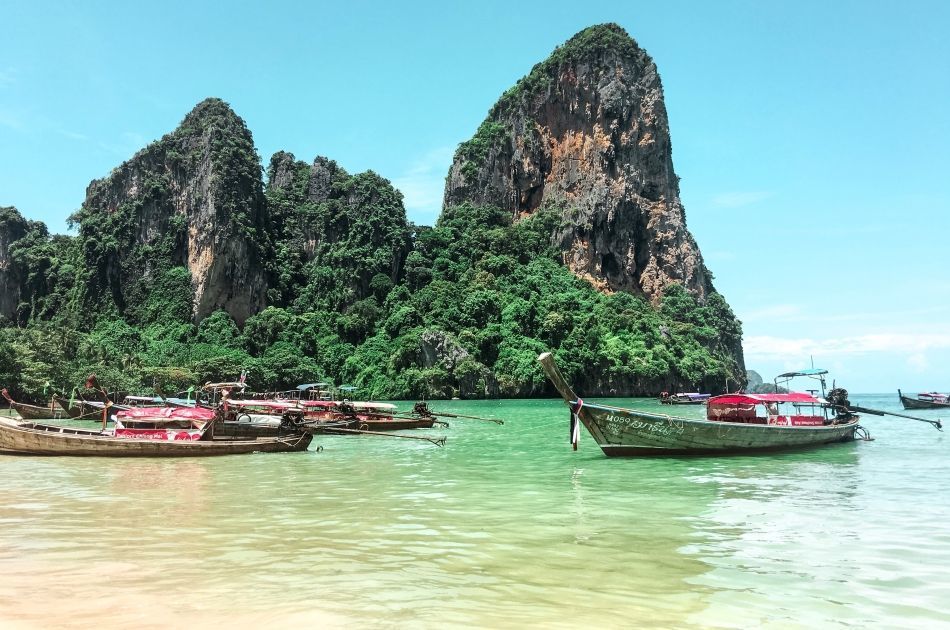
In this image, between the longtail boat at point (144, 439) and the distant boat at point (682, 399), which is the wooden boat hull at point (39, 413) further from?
the distant boat at point (682, 399)

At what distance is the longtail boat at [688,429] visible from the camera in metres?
17.7

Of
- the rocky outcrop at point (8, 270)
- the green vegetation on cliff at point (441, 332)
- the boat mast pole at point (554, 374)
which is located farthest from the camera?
the rocky outcrop at point (8, 270)

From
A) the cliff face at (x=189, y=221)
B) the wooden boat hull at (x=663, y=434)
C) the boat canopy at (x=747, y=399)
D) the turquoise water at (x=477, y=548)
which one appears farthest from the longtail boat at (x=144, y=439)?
the cliff face at (x=189, y=221)

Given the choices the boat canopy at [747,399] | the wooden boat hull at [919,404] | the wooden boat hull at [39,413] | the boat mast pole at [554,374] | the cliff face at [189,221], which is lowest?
the wooden boat hull at [39,413]

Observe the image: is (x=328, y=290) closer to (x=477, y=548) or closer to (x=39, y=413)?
(x=39, y=413)

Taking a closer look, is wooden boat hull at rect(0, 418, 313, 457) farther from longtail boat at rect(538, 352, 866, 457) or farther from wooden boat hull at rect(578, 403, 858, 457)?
wooden boat hull at rect(578, 403, 858, 457)

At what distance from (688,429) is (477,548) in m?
11.6

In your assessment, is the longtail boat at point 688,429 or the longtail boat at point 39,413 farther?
the longtail boat at point 39,413

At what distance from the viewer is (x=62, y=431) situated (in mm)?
19453

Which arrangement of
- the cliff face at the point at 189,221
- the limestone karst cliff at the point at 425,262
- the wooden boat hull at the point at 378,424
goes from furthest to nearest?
the cliff face at the point at 189,221 → the limestone karst cliff at the point at 425,262 → the wooden boat hull at the point at 378,424

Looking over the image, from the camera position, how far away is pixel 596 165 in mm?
97875

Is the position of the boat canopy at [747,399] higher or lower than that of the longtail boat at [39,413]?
higher

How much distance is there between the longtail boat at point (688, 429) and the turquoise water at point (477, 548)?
4.89 feet

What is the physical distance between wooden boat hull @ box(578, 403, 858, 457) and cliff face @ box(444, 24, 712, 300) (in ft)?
249
